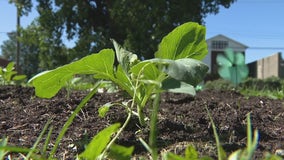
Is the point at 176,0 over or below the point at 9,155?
over

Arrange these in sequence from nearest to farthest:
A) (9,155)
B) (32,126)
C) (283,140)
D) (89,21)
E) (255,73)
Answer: (9,155)
(283,140)
(32,126)
(89,21)
(255,73)

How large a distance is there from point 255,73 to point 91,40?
9355mm

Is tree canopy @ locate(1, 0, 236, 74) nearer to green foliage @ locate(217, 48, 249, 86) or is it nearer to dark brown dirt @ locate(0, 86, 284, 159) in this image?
green foliage @ locate(217, 48, 249, 86)

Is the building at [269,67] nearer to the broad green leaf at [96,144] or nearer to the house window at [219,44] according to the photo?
the broad green leaf at [96,144]

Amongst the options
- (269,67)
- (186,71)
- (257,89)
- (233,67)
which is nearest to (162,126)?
(186,71)

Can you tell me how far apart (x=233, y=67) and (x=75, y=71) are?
2.41m

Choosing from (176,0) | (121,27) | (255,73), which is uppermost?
(176,0)

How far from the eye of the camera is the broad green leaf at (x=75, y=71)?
959mm

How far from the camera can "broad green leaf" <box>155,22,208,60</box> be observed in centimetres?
102

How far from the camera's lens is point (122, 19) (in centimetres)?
1279

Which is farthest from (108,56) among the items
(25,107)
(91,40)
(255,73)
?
(255,73)

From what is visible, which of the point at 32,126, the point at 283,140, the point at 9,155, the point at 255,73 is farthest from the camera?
the point at 255,73

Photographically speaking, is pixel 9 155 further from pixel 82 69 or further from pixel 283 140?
pixel 283 140

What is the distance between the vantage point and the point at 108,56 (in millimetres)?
996
